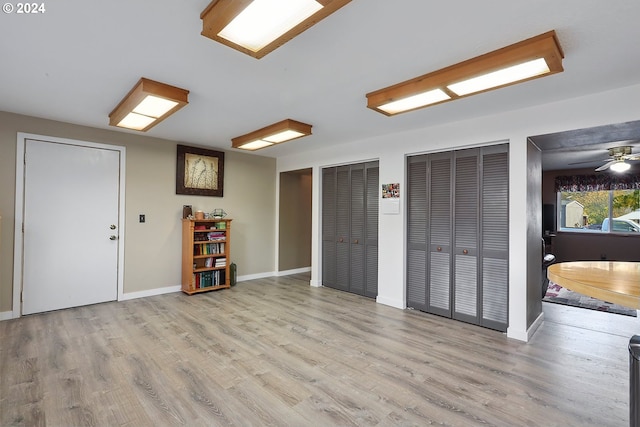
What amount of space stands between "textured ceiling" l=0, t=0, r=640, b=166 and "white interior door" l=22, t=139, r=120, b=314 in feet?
2.60

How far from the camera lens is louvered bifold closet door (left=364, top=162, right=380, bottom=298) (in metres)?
4.79

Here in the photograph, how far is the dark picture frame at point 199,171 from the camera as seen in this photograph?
203 inches

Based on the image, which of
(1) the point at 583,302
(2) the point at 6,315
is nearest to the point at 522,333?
(1) the point at 583,302

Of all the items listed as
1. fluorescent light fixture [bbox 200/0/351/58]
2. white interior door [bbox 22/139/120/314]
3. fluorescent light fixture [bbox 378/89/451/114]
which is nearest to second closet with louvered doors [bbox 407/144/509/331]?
fluorescent light fixture [bbox 378/89/451/114]

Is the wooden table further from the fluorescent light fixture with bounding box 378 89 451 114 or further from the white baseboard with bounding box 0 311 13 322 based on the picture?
the white baseboard with bounding box 0 311 13 322

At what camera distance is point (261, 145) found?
16.3 feet

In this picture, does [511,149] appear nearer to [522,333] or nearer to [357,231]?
[522,333]

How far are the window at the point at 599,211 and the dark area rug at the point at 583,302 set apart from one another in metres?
2.98

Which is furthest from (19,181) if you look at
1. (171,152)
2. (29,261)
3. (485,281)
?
(485,281)

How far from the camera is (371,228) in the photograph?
4848 millimetres

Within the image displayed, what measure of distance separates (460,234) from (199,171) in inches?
168

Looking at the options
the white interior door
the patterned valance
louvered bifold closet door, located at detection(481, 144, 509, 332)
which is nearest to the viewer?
louvered bifold closet door, located at detection(481, 144, 509, 332)

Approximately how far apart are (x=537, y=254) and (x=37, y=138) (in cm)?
638

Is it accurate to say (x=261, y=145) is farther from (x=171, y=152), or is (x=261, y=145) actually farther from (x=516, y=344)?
(x=516, y=344)
